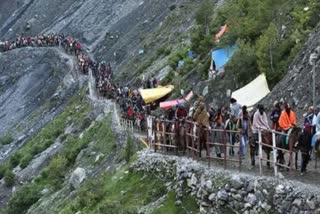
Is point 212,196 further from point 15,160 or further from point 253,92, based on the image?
point 15,160

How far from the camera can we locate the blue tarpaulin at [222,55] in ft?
129

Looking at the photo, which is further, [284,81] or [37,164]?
[37,164]

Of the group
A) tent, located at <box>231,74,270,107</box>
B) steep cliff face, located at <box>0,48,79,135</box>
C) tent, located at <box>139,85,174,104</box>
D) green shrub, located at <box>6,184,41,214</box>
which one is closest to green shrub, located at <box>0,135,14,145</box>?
steep cliff face, located at <box>0,48,79,135</box>

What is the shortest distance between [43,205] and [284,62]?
1238 cm

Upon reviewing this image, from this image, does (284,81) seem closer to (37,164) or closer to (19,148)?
(37,164)

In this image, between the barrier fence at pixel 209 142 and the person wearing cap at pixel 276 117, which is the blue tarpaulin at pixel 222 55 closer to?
the barrier fence at pixel 209 142

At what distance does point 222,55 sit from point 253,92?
8648 millimetres

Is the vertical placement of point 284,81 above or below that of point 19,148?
above

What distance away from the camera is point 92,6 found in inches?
3455

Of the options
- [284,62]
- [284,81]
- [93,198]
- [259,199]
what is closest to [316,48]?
[284,81]

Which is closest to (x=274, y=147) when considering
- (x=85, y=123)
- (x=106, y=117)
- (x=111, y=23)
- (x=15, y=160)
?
(x=106, y=117)

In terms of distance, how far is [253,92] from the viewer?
105ft

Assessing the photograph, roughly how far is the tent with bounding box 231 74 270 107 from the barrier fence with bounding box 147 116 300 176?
19.8ft

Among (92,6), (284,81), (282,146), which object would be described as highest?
(92,6)
